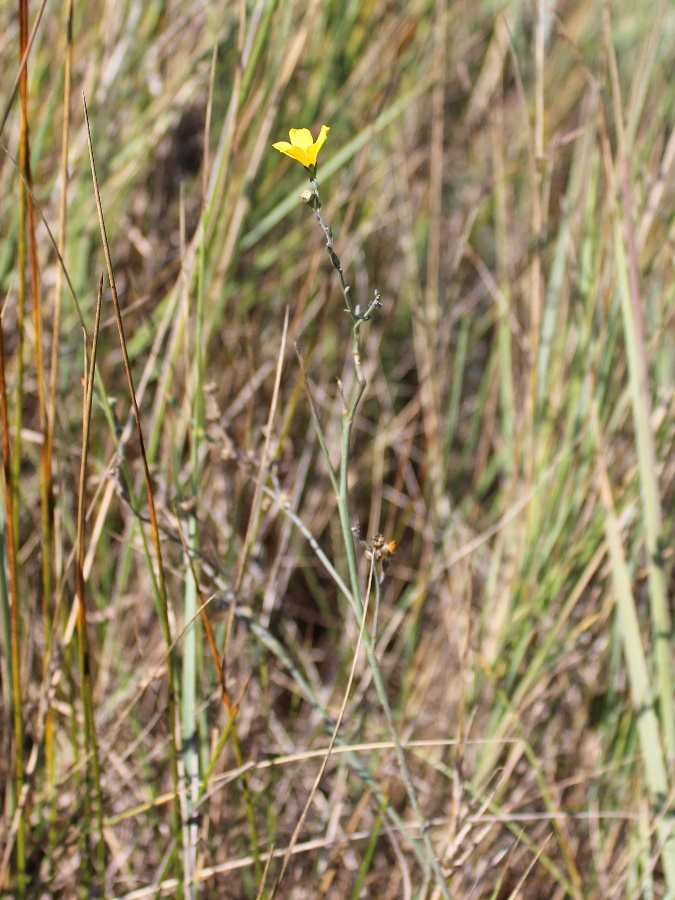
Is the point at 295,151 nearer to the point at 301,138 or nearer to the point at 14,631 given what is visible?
the point at 301,138

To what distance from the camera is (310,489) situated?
120cm

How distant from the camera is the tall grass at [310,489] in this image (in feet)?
2.41

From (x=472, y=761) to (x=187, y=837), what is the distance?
1.37ft

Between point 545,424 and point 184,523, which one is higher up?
point 545,424

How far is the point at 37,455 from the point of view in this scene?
106cm

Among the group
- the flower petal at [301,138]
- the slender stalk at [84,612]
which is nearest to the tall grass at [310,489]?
the slender stalk at [84,612]

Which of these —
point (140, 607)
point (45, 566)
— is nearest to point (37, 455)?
point (140, 607)

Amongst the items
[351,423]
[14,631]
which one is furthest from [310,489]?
[351,423]

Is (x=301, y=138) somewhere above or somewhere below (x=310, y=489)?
above

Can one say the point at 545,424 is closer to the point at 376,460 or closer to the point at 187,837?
the point at 376,460

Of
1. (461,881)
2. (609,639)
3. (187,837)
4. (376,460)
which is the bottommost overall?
(461,881)

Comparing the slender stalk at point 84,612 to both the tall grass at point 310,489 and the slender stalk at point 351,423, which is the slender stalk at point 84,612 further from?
the slender stalk at point 351,423

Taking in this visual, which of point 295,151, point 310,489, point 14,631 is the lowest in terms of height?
point 14,631

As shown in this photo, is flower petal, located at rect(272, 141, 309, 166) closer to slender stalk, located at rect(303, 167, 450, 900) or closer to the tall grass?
slender stalk, located at rect(303, 167, 450, 900)
